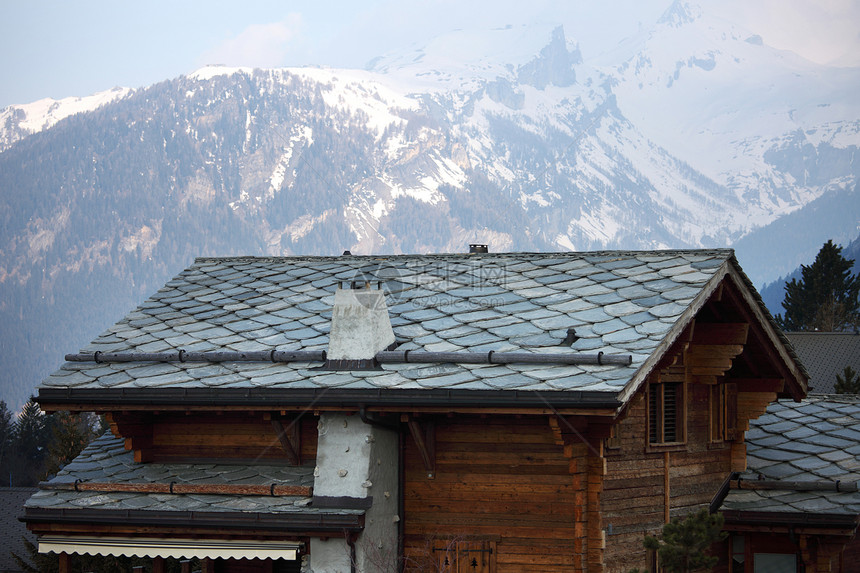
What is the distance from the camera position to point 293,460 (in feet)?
40.8

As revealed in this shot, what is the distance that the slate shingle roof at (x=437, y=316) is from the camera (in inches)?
442

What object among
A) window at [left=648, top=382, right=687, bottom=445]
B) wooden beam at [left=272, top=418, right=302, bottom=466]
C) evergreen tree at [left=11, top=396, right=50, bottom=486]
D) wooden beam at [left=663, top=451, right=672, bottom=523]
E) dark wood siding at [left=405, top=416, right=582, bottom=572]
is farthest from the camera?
evergreen tree at [left=11, top=396, right=50, bottom=486]

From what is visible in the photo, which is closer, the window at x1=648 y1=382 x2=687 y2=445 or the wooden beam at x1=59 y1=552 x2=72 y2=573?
the wooden beam at x1=59 y1=552 x2=72 y2=573

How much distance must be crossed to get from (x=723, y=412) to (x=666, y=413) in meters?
1.32

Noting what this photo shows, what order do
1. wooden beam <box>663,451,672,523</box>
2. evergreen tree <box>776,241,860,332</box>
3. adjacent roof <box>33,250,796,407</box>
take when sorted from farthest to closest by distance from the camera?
evergreen tree <box>776,241,860,332</box> → wooden beam <box>663,451,672,523</box> → adjacent roof <box>33,250,796,407</box>

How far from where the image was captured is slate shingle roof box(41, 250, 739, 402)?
11234 millimetres

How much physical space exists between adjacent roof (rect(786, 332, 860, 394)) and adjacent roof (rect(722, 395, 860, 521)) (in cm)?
3703

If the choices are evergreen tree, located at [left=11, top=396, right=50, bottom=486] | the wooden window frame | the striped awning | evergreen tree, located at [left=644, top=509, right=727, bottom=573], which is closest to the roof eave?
evergreen tree, located at [left=644, top=509, right=727, bottom=573]

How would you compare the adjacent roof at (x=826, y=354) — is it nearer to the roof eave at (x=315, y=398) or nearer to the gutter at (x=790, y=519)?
the gutter at (x=790, y=519)

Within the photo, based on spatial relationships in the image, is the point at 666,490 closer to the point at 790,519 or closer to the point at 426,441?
the point at 790,519

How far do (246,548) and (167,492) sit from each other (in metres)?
1.31

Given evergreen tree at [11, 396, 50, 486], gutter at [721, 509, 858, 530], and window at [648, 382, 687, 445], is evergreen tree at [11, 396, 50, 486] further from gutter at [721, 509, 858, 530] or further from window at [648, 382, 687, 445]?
gutter at [721, 509, 858, 530]

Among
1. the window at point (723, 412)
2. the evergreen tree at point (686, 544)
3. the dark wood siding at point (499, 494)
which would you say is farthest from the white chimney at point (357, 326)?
the window at point (723, 412)

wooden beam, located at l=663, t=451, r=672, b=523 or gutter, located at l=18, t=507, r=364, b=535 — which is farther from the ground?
wooden beam, located at l=663, t=451, r=672, b=523
